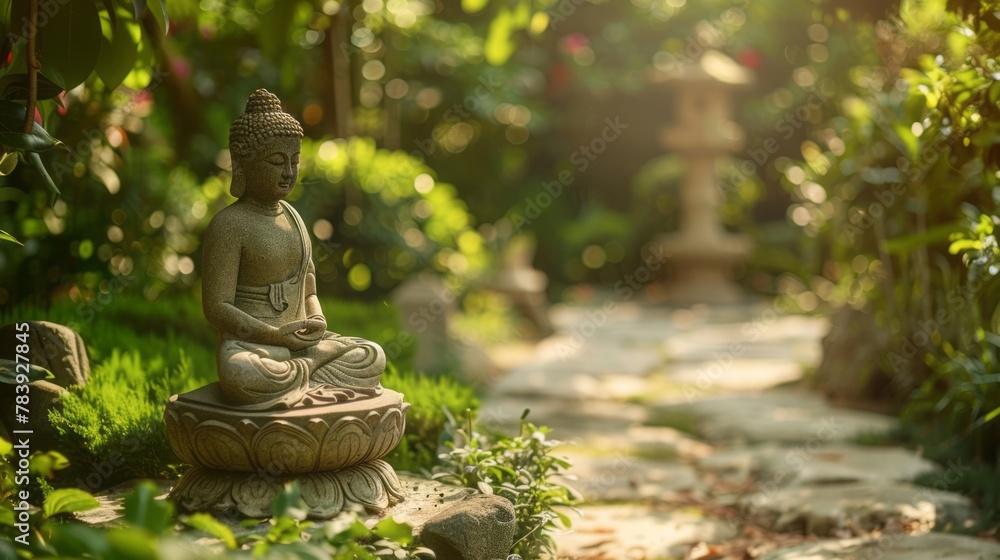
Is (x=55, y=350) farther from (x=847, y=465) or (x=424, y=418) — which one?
(x=847, y=465)

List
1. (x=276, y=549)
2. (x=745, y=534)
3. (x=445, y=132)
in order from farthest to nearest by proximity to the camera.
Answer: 1. (x=445, y=132)
2. (x=745, y=534)
3. (x=276, y=549)

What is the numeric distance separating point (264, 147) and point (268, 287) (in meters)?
0.43

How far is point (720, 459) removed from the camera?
5.13 metres

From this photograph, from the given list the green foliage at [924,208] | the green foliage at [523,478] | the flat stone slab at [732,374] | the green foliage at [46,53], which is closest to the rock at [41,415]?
the green foliage at [46,53]

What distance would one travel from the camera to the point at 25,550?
2338 millimetres

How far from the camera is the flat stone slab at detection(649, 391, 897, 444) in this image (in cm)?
547

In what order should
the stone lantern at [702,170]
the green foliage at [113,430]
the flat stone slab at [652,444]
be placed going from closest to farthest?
1. the green foliage at [113,430]
2. the flat stone slab at [652,444]
3. the stone lantern at [702,170]

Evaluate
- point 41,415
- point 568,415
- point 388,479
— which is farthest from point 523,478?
point 568,415

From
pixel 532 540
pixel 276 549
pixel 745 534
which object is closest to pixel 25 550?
pixel 276 549

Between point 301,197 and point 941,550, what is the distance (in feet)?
14.8

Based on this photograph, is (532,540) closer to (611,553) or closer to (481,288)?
(611,553)

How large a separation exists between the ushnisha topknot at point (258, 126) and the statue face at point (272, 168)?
2cm

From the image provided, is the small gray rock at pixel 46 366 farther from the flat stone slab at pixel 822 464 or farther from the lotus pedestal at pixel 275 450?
the flat stone slab at pixel 822 464

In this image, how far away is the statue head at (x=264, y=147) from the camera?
285 centimetres
